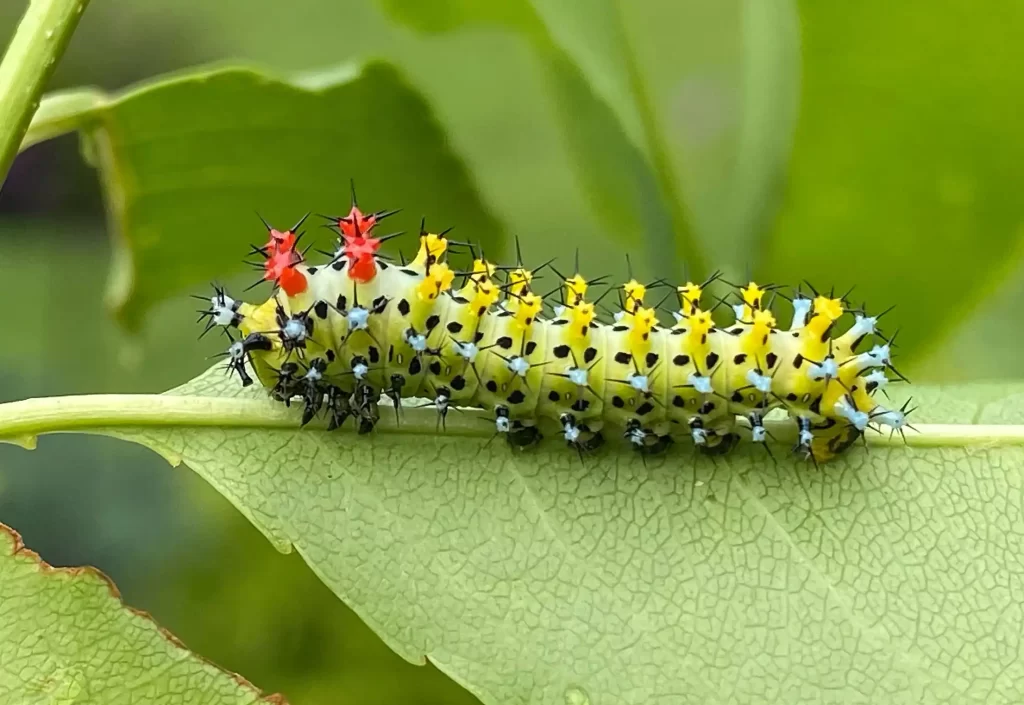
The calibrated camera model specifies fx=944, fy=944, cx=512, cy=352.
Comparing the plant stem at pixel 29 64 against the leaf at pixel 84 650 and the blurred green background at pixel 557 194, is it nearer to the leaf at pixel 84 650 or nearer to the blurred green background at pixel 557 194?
the leaf at pixel 84 650

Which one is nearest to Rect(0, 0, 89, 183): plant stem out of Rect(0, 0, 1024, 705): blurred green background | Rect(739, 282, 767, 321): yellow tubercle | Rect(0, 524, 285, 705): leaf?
Rect(0, 524, 285, 705): leaf

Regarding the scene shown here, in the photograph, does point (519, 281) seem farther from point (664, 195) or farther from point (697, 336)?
point (664, 195)

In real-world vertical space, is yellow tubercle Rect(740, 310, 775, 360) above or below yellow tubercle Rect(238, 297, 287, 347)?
below

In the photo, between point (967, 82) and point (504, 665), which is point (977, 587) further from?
point (967, 82)

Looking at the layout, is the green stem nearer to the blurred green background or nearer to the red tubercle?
the blurred green background

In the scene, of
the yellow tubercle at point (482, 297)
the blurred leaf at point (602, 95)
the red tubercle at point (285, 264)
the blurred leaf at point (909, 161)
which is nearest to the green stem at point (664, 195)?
the blurred leaf at point (602, 95)

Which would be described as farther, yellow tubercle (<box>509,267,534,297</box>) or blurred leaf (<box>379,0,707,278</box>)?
blurred leaf (<box>379,0,707,278</box>)

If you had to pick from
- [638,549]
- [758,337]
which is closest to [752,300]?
[758,337]
